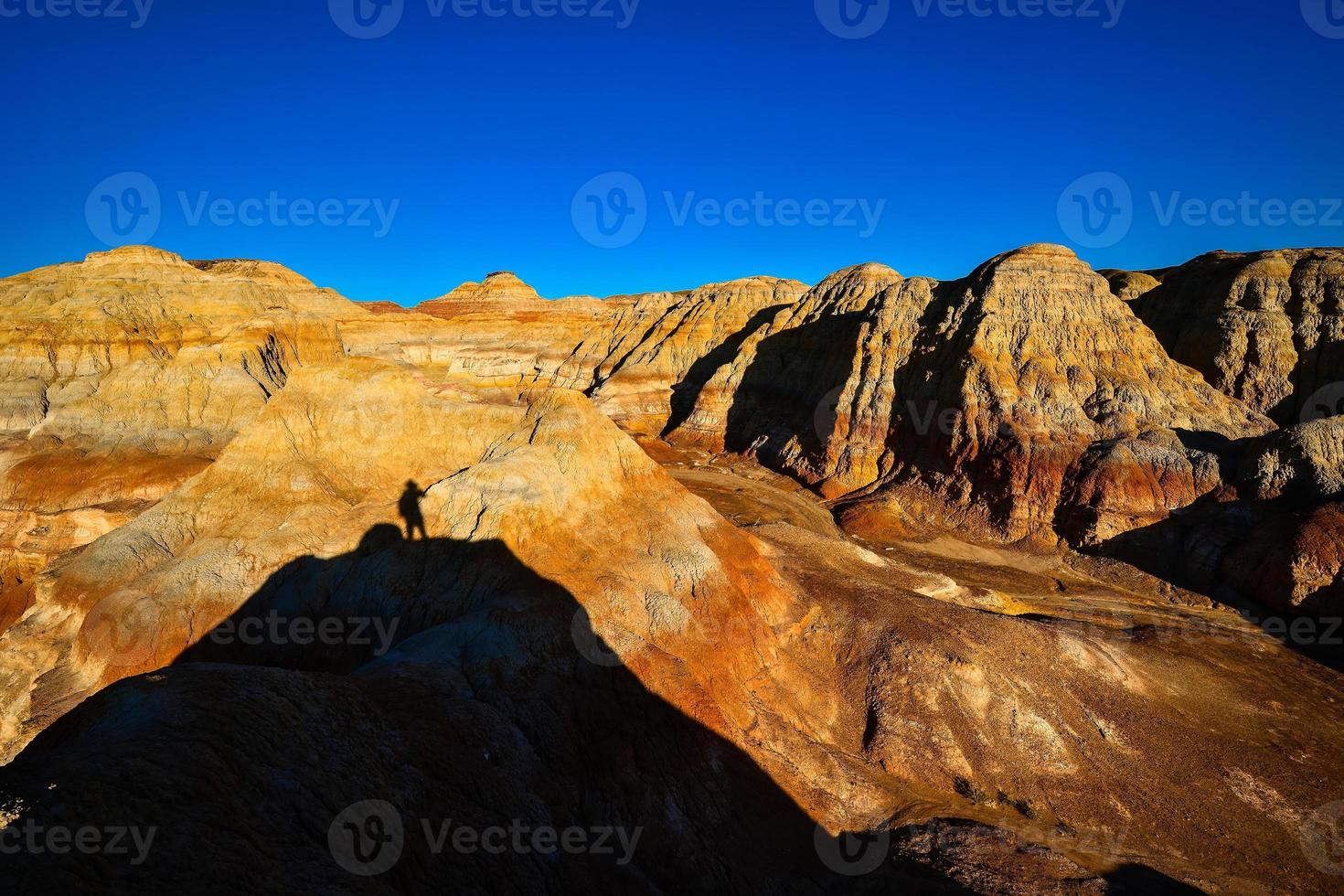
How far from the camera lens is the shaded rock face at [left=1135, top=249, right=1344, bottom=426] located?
42.1m

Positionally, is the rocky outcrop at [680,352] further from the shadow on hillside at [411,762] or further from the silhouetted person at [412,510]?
the shadow on hillside at [411,762]

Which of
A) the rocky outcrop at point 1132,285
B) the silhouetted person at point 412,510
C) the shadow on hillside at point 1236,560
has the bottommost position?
the shadow on hillside at point 1236,560

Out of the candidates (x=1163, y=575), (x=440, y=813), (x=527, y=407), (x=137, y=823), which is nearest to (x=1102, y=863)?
(x=440, y=813)

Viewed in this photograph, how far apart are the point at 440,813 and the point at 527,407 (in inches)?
603

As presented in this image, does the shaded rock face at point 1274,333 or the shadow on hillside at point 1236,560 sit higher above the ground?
the shaded rock face at point 1274,333

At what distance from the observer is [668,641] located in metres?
16.3

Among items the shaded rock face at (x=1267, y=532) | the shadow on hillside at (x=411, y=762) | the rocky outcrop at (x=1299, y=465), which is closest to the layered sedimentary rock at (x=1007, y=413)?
the shaded rock face at (x=1267, y=532)

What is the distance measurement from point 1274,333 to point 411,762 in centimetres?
6162

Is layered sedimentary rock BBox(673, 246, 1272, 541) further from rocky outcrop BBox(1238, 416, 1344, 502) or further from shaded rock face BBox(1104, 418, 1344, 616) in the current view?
rocky outcrop BBox(1238, 416, 1344, 502)

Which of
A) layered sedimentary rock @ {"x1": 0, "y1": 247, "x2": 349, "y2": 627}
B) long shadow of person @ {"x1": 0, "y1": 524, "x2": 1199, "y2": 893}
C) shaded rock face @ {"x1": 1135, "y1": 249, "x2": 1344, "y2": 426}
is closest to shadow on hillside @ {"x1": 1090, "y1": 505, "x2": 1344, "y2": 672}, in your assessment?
shaded rock face @ {"x1": 1135, "y1": 249, "x2": 1344, "y2": 426}

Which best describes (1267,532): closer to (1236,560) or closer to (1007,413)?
(1236,560)

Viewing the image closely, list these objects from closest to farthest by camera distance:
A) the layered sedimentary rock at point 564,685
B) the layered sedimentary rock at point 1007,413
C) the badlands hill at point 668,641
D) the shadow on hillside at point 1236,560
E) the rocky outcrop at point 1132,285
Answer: the layered sedimentary rock at point 564,685
the badlands hill at point 668,641
the shadow on hillside at point 1236,560
the layered sedimentary rock at point 1007,413
the rocky outcrop at point 1132,285

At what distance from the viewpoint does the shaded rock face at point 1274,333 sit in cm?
4212

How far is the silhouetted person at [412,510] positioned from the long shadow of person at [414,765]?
17.1 inches
